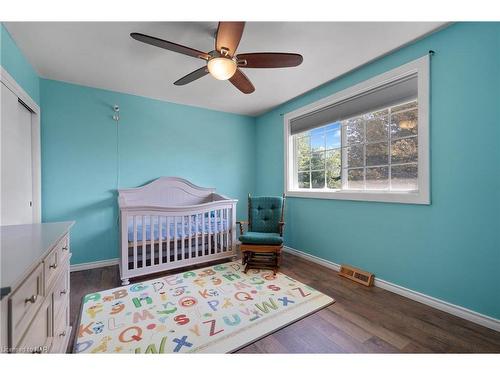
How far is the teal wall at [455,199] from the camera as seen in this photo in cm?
155

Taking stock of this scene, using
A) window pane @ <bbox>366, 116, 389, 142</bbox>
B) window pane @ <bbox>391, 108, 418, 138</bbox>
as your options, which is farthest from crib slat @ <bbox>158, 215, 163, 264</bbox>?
window pane @ <bbox>391, 108, 418, 138</bbox>

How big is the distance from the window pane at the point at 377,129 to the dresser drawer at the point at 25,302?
109 inches

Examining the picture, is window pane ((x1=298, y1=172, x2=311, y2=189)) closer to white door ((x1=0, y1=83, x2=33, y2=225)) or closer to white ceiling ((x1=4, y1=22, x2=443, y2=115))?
white ceiling ((x1=4, y1=22, x2=443, y2=115))

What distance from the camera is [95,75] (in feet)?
8.07

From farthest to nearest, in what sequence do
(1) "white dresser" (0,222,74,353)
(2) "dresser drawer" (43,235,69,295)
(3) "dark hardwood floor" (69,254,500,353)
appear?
1. (3) "dark hardwood floor" (69,254,500,353)
2. (2) "dresser drawer" (43,235,69,295)
3. (1) "white dresser" (0,222,74,353)

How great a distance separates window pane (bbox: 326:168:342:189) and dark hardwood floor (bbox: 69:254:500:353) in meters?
1.21

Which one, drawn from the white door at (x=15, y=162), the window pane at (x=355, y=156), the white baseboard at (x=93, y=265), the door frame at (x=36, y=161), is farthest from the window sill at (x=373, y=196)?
the door frame at (x=36, y=161)

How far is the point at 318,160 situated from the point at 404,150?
1.07m

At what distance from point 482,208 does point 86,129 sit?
4091 millimetres

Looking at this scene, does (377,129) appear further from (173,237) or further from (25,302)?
(25,302)

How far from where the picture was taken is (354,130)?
2.53 metres

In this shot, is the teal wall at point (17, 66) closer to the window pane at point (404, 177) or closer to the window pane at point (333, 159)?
the window pane at point (333, 159)

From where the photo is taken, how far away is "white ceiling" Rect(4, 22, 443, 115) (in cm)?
171
